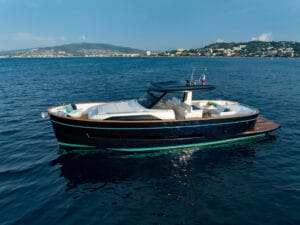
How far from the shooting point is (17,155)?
43.3 ft

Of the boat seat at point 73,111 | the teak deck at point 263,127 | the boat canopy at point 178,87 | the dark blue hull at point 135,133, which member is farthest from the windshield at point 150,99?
the teak deck at point 263,127

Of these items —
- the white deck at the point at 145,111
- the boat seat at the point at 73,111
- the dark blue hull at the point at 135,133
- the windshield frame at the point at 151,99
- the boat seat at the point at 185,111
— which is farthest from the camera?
the boat seat at the point at 185,111

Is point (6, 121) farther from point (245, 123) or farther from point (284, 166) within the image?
point (284, 166)

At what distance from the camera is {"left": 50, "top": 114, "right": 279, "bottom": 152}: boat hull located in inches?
482

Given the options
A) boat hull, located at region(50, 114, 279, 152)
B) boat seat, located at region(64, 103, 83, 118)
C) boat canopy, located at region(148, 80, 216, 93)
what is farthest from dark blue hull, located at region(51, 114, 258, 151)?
boat canopy, located at region(148, 80, 216, 93)

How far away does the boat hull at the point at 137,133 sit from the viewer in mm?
12242

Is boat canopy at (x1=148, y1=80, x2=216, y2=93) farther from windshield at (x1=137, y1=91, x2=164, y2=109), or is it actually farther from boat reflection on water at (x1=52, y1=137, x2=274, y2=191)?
boat reflection on water at (x1=52, y1=137, x2=274, y2=191)

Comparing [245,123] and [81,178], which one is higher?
[245,123]

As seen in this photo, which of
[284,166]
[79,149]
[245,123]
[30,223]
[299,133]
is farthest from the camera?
[299,133]

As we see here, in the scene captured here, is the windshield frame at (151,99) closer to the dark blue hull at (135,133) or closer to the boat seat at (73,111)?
the dark blue hull at (135,133)

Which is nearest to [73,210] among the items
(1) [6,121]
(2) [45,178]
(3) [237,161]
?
(2) [45,178]

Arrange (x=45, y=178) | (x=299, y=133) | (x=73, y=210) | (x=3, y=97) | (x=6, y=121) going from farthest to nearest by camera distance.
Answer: (x=3, y=97), (x=6, y=121), (x=299, y=133), (x=45, y=178), (x=73, y=210)

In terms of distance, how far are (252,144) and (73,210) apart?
1197 centimetres

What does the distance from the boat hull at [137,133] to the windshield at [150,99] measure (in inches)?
58.7
